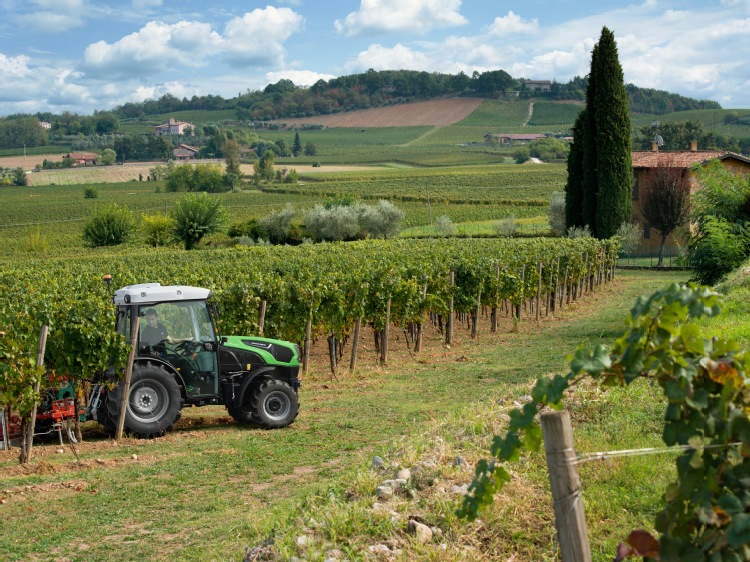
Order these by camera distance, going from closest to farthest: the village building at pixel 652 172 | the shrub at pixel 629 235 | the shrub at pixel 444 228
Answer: the shrub at pixel 629 235, the village building at pixel 652 172, the shrub at pixel 444 228

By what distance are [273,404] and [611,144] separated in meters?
38.3

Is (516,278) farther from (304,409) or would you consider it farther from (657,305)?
(657,305)

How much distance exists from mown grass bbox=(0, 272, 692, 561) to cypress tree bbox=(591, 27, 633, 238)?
34.4m

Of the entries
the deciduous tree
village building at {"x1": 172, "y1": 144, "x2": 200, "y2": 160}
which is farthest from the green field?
village building at {"x1": 172, "y1": 144, "x2": 200, "y2": 160}

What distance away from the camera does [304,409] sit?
13.4 m

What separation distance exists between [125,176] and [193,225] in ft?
248

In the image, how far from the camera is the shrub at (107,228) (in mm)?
63125

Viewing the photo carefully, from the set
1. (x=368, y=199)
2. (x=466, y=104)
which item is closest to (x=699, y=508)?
(x=368, y=199)

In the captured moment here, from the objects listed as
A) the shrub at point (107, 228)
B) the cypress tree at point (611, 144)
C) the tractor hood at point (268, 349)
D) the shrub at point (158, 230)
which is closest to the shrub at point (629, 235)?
the cypress tree at point (611, 144)

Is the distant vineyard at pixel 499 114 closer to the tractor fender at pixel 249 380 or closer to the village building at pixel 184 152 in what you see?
the village building at pixel 184 152

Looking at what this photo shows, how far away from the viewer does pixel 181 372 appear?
11.5 metres

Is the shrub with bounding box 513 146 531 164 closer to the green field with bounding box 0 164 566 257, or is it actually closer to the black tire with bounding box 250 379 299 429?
the green field with bounding box 0 164 566 257

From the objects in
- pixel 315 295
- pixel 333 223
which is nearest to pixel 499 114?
pixel 333 223

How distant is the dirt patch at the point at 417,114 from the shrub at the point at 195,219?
389 feet
